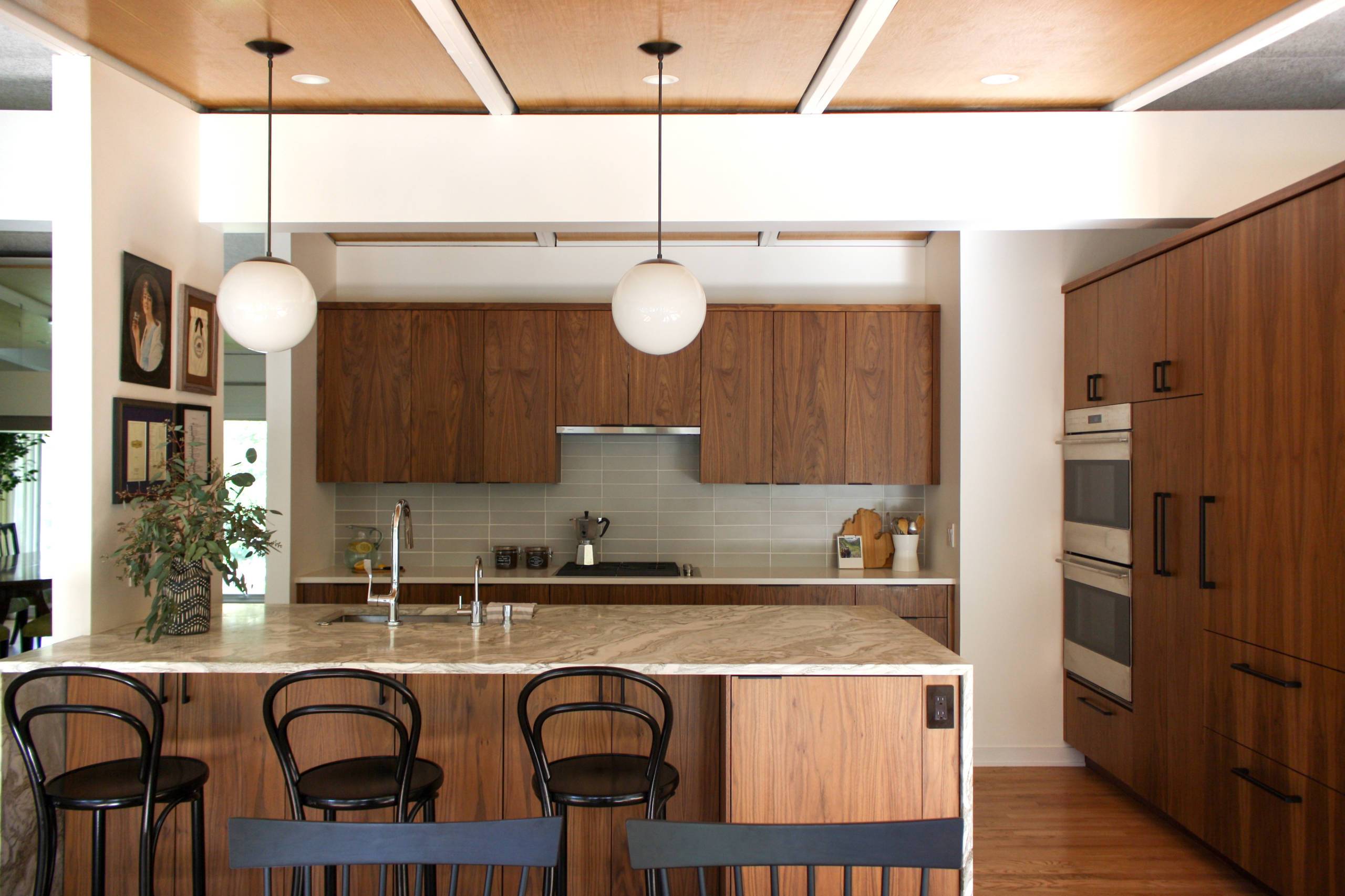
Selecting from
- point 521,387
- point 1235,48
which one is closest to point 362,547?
point 521,387

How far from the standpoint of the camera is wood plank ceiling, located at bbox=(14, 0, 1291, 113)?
2.72 metres

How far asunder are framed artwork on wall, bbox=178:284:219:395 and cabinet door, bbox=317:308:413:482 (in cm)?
141

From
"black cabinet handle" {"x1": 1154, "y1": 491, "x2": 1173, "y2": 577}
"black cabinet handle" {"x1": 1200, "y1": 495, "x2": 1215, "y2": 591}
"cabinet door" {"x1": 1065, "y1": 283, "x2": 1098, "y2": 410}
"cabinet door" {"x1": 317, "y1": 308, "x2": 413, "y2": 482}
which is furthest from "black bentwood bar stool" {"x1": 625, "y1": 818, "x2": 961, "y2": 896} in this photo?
"cabinet door" {"x1": 317, "y1": 308, "x2": 413, "y2": 482}

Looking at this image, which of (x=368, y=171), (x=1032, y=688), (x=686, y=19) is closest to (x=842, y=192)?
(x=686, y=19)

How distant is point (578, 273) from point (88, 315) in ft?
9.58

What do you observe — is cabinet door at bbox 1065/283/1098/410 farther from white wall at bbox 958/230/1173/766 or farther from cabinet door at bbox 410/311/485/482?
cabinet door at bbox 410/311/485/482

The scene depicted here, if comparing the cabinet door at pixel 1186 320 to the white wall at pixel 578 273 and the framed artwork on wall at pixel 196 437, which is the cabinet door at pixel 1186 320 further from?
the framed artwork on wall at pixel 196 437

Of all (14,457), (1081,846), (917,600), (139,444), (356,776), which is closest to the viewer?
(356,776)

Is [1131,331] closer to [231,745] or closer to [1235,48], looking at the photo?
[1235,48]

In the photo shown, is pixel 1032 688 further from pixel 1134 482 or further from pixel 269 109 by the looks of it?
pixel 269 109

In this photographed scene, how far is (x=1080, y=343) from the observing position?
4.52 meters

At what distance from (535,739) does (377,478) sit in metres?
3.05

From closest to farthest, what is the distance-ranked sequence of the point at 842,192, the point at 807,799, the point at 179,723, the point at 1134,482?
1. the point at 807,799
2. the point at 179,723
3. the point at 842,192
4. the point at 1134,482

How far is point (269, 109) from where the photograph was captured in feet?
10.3
